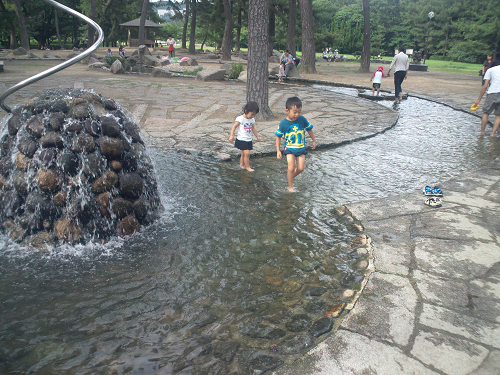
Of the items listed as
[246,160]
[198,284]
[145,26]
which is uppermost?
[145,26]

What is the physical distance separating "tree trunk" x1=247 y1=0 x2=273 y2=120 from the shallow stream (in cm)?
359

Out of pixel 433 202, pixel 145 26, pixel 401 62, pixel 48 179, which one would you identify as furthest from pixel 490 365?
pixel 145 26

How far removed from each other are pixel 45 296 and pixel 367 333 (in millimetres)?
2296

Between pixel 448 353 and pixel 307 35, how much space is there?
1878cm

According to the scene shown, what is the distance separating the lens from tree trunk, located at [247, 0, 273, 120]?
24.8ft

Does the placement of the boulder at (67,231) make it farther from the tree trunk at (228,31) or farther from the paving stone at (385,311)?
the tree trunk at (228,31)

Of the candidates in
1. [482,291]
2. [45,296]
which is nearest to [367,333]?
[482,291]

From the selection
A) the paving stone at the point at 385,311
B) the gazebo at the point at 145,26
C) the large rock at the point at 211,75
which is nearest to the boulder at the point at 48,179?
the paving stone at the point at 385,311

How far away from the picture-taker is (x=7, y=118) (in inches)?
157

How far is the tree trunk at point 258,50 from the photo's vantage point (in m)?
7.55

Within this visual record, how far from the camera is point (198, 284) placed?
2.93m

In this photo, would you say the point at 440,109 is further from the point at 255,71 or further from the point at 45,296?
the point at 45,296

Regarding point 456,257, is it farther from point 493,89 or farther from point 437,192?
point 493,89

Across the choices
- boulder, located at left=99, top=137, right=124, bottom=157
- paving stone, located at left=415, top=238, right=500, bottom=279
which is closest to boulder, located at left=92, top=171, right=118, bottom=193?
boulder, located at left=99, top=137, right=124, bottom=157
